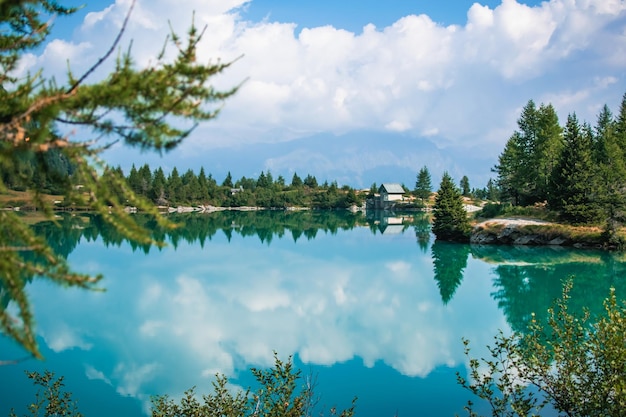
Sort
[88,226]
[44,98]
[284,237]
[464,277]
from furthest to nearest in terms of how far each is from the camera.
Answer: [88,226]
[284,237]
[464,277]
[44,98]

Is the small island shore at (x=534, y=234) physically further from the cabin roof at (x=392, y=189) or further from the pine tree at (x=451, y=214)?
the cabin roof at (x=392, y=189)

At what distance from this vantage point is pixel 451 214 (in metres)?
45.9

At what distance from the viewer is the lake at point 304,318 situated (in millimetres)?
14180

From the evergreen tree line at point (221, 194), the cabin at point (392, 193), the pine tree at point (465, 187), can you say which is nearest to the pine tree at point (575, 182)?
the cabin at point (392, 193)

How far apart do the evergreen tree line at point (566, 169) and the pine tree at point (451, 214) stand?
803 centimetres

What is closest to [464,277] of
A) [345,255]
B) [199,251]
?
Answer: [345,255]

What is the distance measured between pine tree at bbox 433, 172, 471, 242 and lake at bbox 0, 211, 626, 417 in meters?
4.06

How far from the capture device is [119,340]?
18.9m

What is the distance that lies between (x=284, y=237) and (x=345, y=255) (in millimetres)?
16583

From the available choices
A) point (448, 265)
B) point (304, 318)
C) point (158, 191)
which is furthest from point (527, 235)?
point (158, 191)

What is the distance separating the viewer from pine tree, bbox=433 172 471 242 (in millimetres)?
45094

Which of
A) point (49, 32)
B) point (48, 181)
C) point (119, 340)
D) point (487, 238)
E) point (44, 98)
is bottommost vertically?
point (119, 340)

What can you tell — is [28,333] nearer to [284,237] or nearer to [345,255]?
[345,255]

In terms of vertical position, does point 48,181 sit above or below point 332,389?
above
